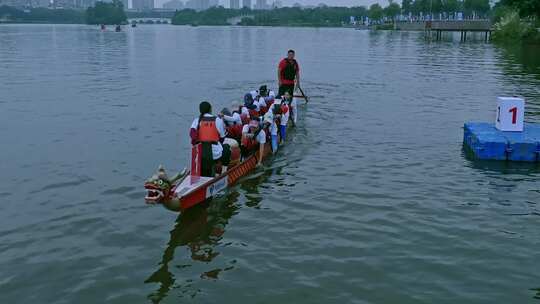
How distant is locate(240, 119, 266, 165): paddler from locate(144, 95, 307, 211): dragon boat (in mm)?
428

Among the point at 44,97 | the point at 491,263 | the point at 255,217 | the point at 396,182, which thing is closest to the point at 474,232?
the point at 491,263

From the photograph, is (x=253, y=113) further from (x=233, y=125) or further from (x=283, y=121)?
(x=233, y=125)

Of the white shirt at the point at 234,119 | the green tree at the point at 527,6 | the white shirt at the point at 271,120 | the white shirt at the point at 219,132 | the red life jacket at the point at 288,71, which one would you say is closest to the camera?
the white shirt at the point at 219,132

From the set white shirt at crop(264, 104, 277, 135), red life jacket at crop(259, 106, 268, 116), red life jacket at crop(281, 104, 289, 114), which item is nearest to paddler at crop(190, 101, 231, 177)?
white shirt at crop(264, 104, 277, 135)

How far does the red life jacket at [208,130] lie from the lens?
12664 mm

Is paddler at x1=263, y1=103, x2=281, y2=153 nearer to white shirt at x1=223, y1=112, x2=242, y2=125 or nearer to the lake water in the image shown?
the lake water

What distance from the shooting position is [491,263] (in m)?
10.2

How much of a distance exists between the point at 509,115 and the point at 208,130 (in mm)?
10122

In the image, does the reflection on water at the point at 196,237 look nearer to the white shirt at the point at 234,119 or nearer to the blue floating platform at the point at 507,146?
the white shirt at the point at 234,119

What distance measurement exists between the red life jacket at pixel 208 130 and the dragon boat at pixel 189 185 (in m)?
0.23

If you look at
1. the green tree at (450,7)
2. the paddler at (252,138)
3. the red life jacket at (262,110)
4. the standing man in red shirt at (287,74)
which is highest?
the green tree at (450,7)

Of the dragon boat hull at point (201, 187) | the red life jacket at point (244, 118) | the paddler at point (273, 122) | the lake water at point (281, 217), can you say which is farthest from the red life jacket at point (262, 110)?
the dragon boat hull at point (201, 187)

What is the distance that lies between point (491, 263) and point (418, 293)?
1.94 m

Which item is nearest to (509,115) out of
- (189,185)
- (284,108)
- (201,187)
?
(284,108)
